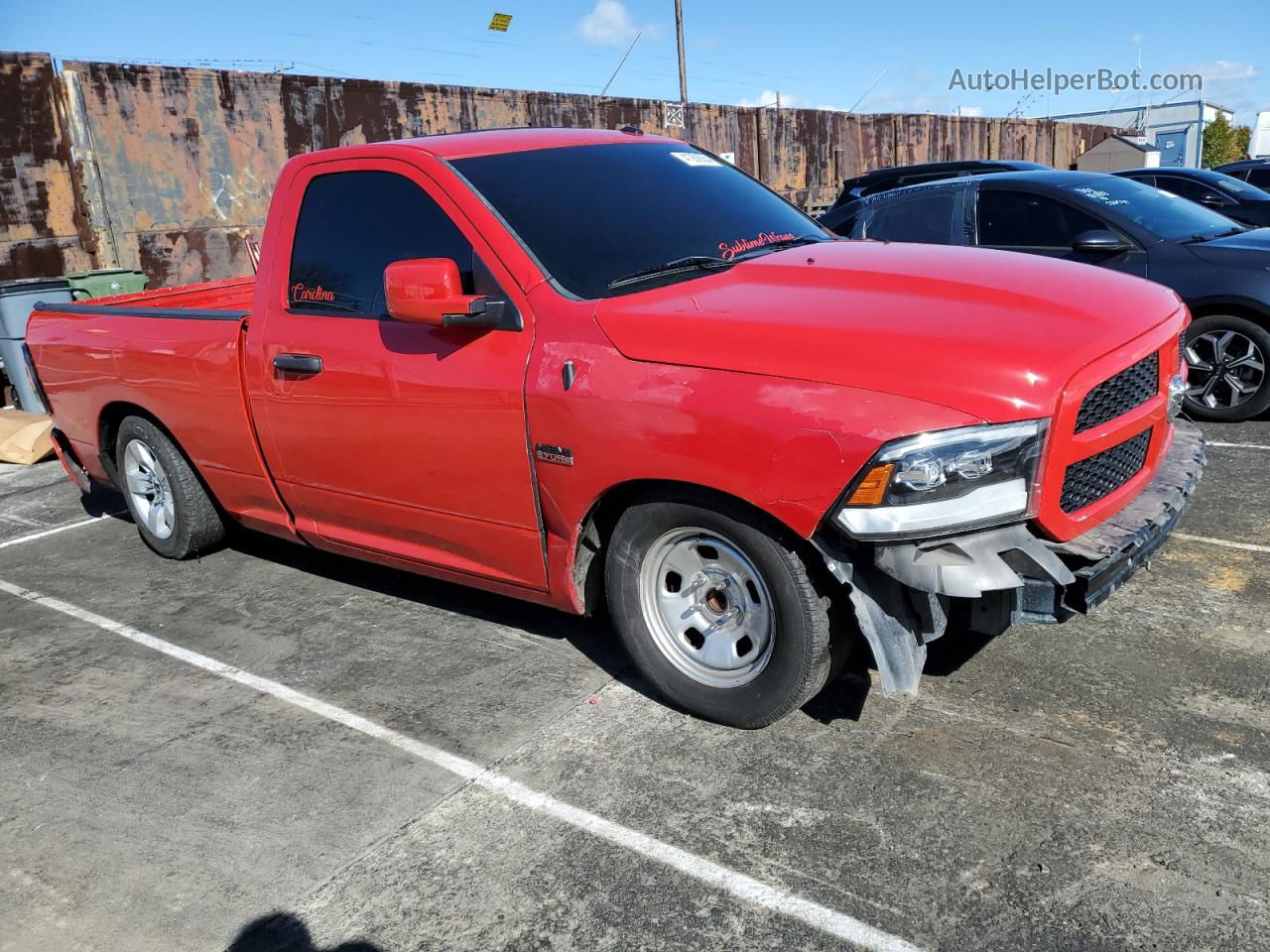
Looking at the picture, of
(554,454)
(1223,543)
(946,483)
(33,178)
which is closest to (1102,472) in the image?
(946,483)

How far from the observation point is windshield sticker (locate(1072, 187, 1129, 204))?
7.40 metres

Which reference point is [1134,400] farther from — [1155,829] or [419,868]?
[419,868]

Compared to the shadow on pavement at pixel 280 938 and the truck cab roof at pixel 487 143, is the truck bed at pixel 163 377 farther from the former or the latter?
the shadow on pavement at pixel 280 938

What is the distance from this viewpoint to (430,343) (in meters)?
3.83

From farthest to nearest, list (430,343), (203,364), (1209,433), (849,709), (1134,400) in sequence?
(1209,433)
(203,364)
(430,343)
(849,709)
(1134,400)

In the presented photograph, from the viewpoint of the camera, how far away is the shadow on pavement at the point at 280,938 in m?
2.69

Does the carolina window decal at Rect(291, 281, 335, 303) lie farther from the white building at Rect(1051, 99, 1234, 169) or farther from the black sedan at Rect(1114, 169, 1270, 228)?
the white building at Rect(1051, 99, 1234, 169)

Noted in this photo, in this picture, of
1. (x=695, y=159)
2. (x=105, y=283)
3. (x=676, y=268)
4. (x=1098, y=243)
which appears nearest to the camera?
(x=676, y=268)

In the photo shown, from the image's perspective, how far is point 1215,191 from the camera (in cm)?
1178

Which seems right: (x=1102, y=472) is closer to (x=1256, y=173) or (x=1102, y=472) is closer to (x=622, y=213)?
(x=622, y=213)

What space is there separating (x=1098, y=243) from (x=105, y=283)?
8.70 meters

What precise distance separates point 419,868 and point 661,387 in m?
1.52

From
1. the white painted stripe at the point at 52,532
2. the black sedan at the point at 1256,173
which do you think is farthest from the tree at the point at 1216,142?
the white painted stripe at the point at 52,532

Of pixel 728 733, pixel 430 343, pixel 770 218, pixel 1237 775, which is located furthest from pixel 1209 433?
pixel 430 343
